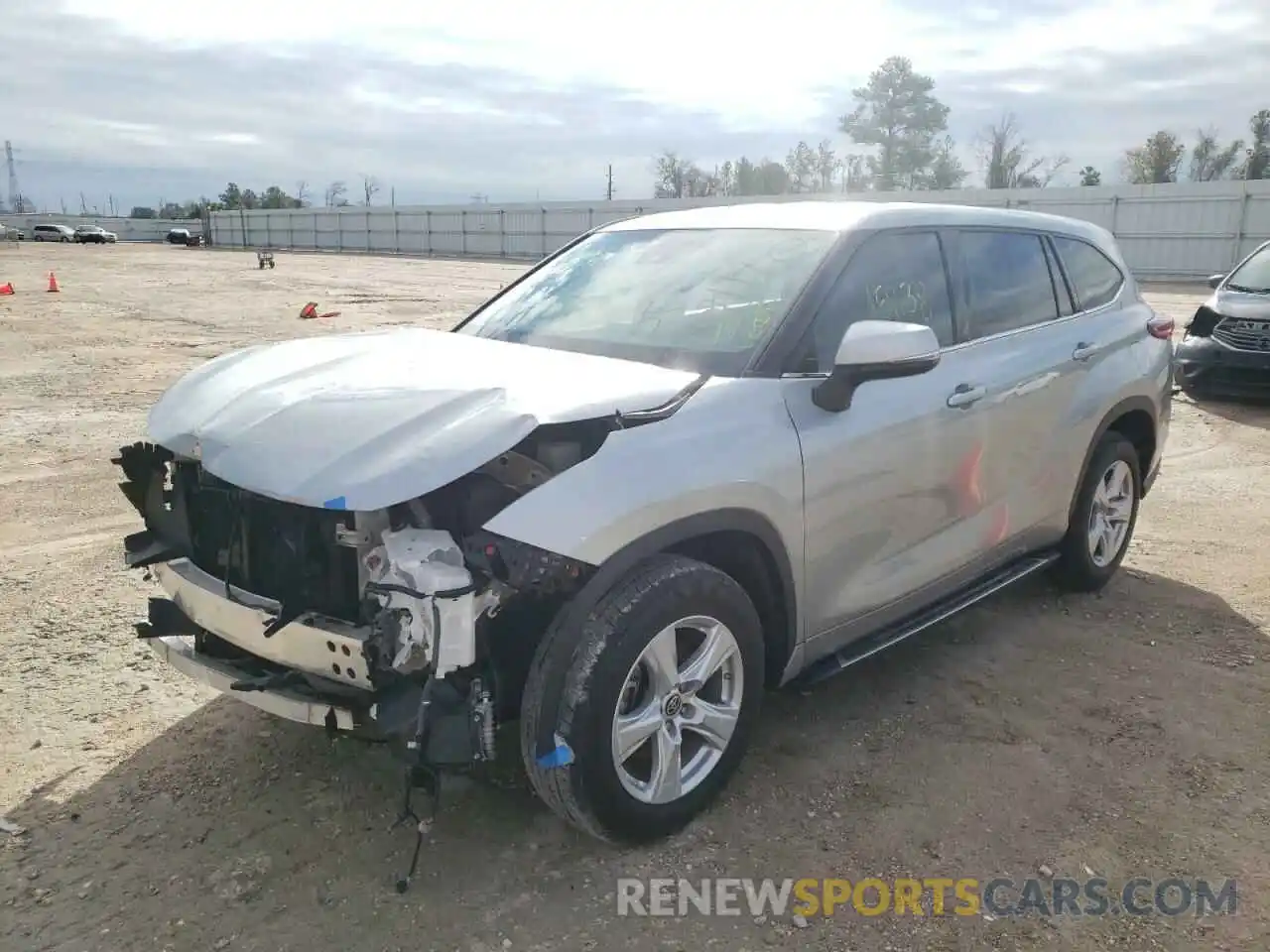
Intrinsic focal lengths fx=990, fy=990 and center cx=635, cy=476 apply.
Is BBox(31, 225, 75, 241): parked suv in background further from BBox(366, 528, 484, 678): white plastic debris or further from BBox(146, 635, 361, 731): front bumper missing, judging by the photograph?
BBox(366, 528, 484, 678): white plastic debris

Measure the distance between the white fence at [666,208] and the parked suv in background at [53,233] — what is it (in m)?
10.0

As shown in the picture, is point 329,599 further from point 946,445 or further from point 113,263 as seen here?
point 113,263

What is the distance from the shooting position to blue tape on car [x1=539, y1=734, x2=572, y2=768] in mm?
2590

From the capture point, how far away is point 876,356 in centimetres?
302

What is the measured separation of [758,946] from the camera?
2.58 meters

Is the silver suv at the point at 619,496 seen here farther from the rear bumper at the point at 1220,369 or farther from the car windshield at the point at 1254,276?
the car windshield at the point at 1254,276

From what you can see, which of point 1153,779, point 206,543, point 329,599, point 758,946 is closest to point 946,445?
point 1153,779

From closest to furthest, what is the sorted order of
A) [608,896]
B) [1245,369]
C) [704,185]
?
[608,896]
[1245,369]
[704,185]

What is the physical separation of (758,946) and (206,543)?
1990 mm

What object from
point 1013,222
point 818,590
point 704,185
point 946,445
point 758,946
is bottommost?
point 758,946

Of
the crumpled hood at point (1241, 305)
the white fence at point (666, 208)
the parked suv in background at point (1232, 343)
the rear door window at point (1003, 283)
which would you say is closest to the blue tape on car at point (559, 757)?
the rear door window at point (1003, 283)

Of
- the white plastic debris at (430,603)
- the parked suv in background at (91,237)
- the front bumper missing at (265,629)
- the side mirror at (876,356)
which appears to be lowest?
the front bumper missing at (265,629)

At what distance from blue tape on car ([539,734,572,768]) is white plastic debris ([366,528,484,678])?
0.34 metres

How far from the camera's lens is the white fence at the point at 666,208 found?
108 feet
